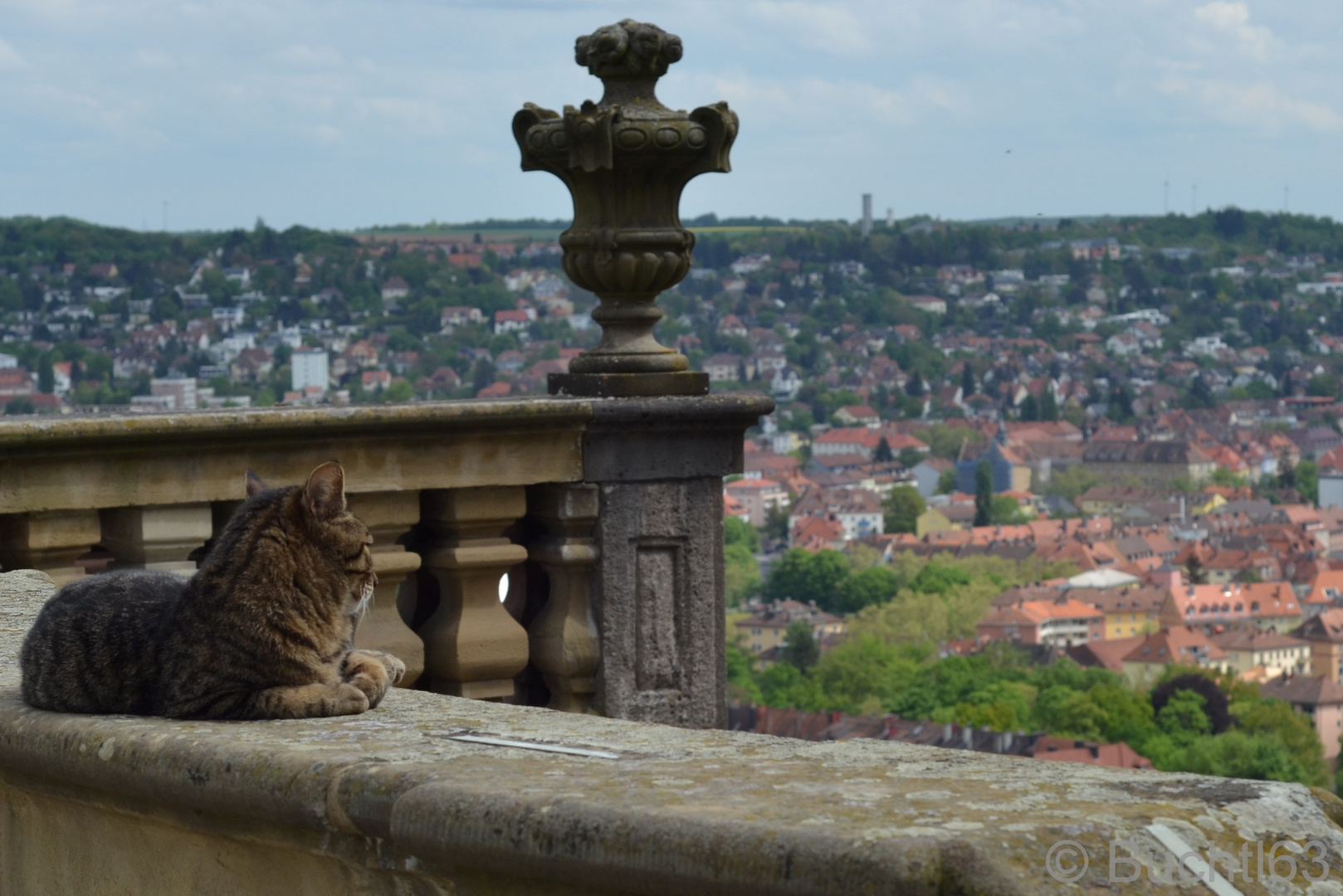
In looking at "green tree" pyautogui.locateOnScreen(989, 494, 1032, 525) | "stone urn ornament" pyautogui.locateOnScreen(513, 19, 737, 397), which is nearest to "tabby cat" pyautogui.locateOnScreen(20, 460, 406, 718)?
"stone urn ornament" pyautogui.locateOnScreen(513, 19, 737, 397)

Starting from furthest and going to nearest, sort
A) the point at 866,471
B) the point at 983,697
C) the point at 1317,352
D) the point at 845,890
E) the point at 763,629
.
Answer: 1. the point at 1317,352
2. the point at 866,471
3. the point at 763,629
4. the point at 983,697
5. the point at 845,890

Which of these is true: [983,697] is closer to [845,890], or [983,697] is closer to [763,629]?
[763,629]

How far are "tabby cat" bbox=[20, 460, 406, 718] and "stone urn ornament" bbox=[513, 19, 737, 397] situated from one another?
1.73 meters

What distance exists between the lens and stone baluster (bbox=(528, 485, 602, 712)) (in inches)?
165

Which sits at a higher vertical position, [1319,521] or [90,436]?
[90,436]

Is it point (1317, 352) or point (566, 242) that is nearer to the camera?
point (566, 242)

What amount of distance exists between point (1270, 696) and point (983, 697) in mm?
9605

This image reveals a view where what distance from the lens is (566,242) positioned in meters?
4.46

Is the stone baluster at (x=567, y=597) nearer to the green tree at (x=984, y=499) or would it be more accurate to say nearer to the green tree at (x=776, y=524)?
the green tree at (x=984, y=499)

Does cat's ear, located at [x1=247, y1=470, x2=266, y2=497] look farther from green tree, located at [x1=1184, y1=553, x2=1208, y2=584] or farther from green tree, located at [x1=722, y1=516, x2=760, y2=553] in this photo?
green tree, located at [x1=722, y1=516, x2=760, y2=553]

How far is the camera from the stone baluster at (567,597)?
419 cm

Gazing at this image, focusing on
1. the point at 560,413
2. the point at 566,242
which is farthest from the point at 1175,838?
the point at 566,242

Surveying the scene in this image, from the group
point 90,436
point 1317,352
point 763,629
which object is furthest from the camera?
point 1317,352

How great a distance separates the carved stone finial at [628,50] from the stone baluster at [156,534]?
53.9 inches
